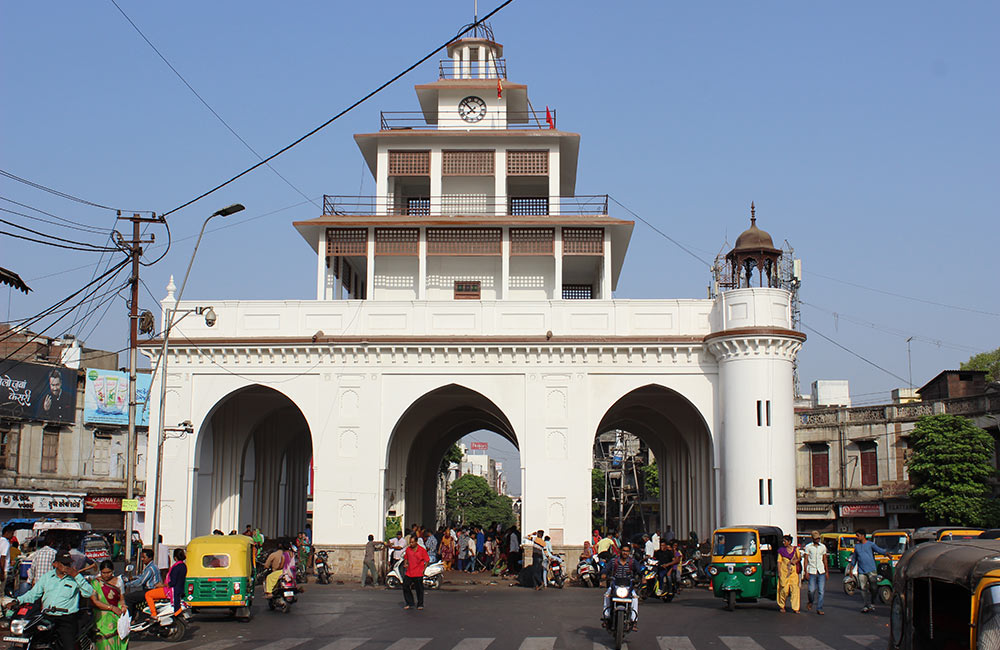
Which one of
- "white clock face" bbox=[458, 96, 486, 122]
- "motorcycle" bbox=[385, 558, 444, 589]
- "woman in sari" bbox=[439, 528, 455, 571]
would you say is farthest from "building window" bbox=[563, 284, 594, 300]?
"motorcycle" bbox=[385, 558, 444, 589]

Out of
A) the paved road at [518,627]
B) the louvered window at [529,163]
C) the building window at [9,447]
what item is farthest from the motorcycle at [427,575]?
the building window at [9,447]

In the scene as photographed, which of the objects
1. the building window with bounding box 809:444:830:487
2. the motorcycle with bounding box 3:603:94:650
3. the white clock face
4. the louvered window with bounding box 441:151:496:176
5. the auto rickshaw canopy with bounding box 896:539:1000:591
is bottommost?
the motorcycle with bounding box 3:603:94:650

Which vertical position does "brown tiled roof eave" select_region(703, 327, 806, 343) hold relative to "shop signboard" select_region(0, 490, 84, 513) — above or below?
above

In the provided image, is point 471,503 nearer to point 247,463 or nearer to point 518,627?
point 247,463

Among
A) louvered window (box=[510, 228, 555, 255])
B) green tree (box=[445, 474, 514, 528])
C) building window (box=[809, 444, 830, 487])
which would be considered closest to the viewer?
louvered window (box=[510, 228, 555, 255])

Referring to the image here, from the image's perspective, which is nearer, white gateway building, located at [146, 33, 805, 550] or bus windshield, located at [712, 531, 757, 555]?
bus windshield, located at [712, 531, 757, 555]

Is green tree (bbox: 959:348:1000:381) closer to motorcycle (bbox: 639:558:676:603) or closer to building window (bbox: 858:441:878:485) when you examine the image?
building window (bbox: 858:441:878:485)

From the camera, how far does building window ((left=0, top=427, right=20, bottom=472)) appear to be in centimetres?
4091

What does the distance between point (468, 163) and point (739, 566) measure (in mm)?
19054

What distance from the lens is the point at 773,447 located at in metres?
28.4

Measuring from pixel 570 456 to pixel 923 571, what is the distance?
20.2 m

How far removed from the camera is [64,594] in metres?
11.2

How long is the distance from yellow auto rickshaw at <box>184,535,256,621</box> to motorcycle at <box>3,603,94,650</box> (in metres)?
6.11

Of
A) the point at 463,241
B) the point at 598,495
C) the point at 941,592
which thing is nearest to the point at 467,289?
the point at 463,241
